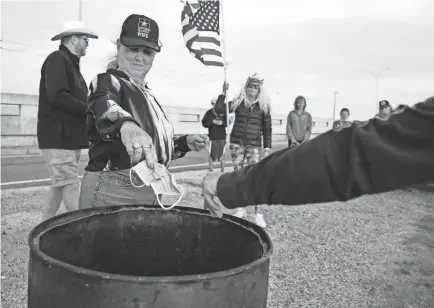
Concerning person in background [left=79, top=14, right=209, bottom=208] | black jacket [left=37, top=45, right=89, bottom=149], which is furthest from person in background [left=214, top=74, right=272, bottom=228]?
person in background [left=79, top=14, right=209, bottom=208]

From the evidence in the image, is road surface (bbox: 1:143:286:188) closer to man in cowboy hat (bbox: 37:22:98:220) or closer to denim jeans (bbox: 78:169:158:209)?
man in cowboy hat (bbox: 37:22:98:220)

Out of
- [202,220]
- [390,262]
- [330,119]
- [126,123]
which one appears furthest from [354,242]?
[330,119]

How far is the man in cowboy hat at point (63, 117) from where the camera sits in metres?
3.62

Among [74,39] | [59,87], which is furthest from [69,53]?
[59,87]

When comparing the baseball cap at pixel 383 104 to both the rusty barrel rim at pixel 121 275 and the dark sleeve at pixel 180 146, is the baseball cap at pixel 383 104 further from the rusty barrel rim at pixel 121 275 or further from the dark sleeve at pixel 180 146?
the rusty barrel rim at pixel 121 275

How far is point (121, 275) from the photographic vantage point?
4.00ft

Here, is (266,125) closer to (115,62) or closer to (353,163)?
(115,62)

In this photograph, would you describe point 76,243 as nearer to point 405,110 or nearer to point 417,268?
point 405,110

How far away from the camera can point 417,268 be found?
4.18 metres

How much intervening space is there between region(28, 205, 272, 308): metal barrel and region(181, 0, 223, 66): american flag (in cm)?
473

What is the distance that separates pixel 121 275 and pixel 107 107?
3.75 ft

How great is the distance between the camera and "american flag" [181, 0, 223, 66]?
6.49 meters

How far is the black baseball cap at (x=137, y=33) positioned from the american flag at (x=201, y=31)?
4.07 m

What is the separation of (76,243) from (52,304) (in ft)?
2.06
